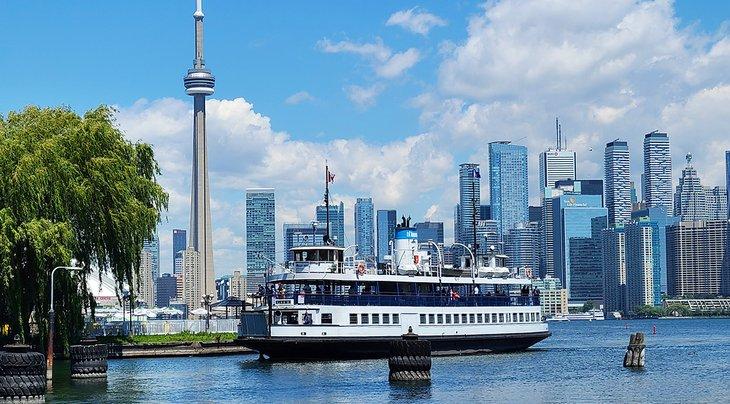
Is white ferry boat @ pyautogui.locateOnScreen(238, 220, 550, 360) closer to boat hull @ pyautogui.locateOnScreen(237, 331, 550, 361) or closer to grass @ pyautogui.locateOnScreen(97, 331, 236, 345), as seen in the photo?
boat hull @ pyautogui.locateOnScreen(237, 331, 550, 361)

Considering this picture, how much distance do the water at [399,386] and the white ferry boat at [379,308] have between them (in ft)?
6.81

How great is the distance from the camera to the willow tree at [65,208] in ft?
211

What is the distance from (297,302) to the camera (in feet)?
249

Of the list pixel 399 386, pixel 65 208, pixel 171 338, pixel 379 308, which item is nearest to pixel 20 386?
→ pixel 399 386

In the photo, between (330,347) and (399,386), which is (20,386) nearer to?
(399,386)

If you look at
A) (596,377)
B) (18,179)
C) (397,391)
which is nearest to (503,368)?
(596,377)

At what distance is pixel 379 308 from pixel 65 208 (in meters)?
21.8

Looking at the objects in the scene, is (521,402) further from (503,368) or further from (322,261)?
(322,261)

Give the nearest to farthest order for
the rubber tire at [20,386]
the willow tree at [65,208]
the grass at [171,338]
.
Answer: the rubber tire at [20,386], the willow tree at [65,208], the grass at [171,338]

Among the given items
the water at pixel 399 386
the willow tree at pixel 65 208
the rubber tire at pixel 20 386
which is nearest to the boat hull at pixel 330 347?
the water at pixel 399 386

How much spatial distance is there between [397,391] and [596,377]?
15841 mm

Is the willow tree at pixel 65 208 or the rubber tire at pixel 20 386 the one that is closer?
the rubber tire at pixel 20 386

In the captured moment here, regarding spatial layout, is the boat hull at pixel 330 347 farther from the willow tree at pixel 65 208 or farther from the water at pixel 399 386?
the willow tree at pixel 65 208

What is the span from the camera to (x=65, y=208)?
68062 mm
